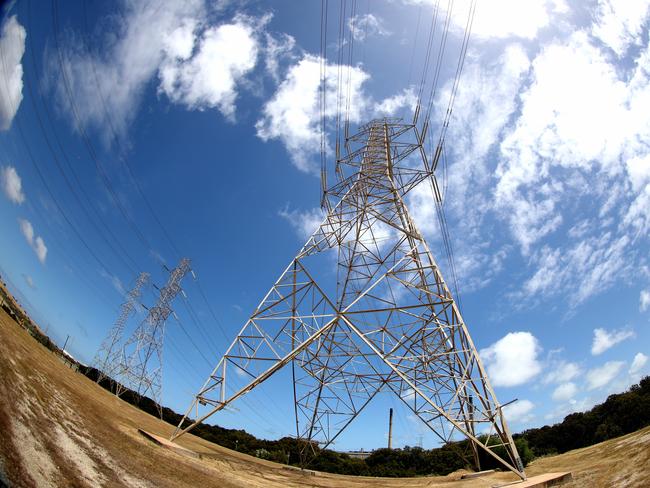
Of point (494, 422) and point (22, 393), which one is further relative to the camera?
point (494, 422)

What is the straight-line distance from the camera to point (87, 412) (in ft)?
39.3

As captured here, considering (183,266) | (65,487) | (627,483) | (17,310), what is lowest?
(17,310)

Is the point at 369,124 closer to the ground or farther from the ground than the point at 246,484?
farther from the ground

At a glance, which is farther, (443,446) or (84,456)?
(443,446)

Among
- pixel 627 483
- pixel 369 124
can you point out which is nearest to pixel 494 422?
pixel 627 483

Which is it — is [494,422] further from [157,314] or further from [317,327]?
[157,314]

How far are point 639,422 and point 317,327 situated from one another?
32.4 metres

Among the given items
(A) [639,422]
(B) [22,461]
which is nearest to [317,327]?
(B) [22,461]

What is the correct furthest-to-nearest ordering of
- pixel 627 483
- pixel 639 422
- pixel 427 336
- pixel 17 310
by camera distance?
pixel 17 310 < pixel 639 422 < pixel 427 336 < pixel 627 483

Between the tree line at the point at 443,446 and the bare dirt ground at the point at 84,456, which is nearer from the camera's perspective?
the bare dirt ground at the point at 84,456

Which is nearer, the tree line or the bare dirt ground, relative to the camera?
the bare dirt ground

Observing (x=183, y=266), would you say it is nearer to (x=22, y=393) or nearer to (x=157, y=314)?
(x=157, y=314)

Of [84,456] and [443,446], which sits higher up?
[84,456]

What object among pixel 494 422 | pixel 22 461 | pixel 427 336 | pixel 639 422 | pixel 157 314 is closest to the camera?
pixel 22 461
